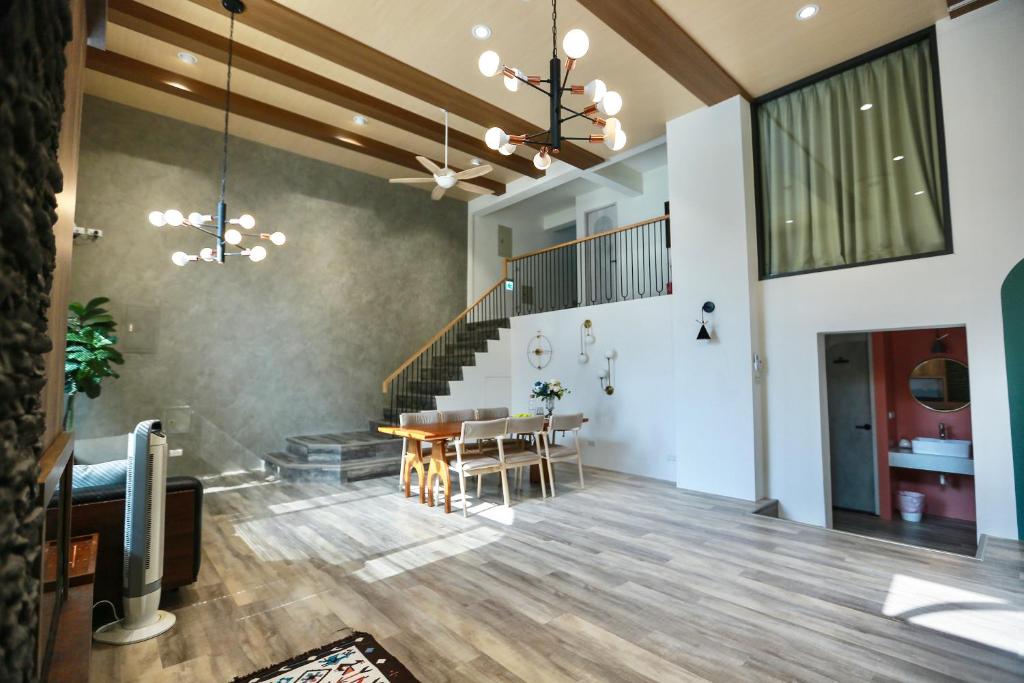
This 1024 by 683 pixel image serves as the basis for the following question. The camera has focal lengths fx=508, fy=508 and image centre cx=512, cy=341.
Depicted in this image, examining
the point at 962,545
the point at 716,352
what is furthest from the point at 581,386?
the point at 962,545

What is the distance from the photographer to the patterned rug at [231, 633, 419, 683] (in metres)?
2.29

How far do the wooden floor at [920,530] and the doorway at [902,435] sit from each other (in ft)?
0.04

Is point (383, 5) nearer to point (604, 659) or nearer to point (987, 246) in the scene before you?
point (604, 659)

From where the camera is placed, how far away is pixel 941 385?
597cm

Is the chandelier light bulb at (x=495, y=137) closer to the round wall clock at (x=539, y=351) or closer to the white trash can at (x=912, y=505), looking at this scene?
the round wall clock at (x=539, y=351)

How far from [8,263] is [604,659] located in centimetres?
268

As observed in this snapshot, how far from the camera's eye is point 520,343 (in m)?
8.80

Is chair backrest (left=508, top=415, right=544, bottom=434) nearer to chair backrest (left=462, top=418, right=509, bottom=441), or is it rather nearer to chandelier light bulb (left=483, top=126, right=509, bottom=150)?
chair backrest (left=462, top=418, right=509, bottom=441)

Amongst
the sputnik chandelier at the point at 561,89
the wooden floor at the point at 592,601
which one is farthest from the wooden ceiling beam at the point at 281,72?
the wooden floor at the point at 592,601

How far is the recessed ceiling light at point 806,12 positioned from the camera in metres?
4.35

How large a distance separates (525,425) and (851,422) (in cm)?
443

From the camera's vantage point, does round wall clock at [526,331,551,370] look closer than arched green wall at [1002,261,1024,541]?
No

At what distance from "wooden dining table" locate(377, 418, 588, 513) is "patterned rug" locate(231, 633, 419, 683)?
7.80ft

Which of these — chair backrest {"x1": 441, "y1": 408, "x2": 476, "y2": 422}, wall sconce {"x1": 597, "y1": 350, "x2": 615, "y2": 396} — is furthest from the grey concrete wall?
wall sconce {"x1": 597, "y1": 350, "x2": 615, "y2": 396}
